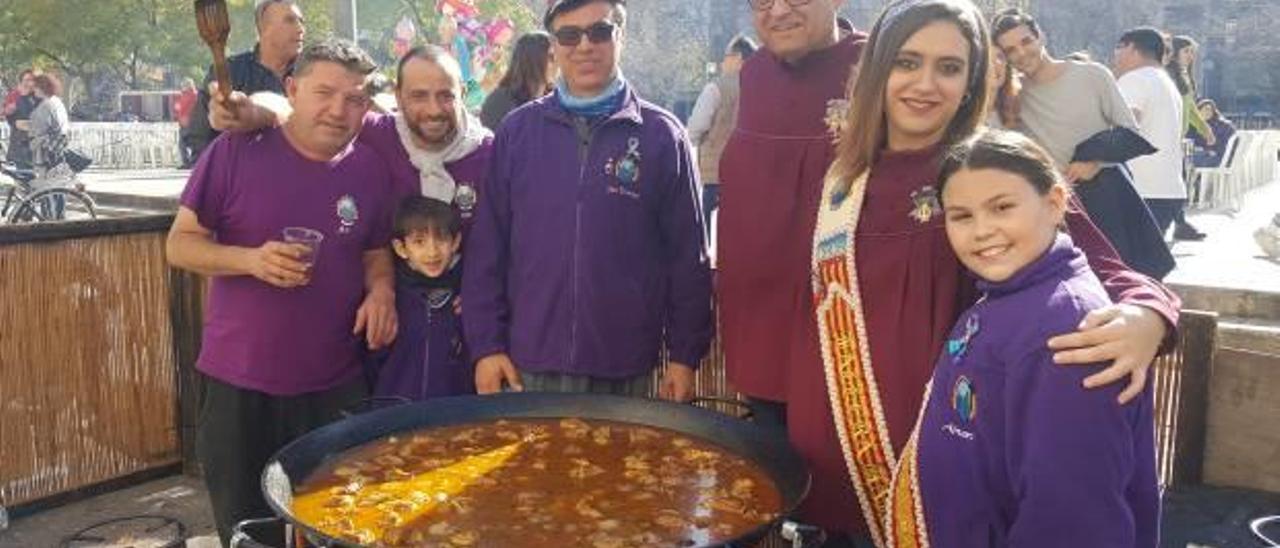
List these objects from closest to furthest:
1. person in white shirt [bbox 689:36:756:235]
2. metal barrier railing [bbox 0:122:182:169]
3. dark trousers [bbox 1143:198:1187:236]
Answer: dark trousers [bbox 1143:198:1187:236]
person in white shirt [bbox 689:36:756:235]
metal barrier railing [bbox 0:122:182:169]

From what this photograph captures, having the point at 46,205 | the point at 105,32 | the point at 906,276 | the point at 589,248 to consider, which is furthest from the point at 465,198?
the point at 105,32

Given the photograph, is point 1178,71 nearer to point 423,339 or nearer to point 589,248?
point 589,248

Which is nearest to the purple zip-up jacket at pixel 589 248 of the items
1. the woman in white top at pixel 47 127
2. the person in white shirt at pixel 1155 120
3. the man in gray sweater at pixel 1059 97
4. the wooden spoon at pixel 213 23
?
the wooden spoon at pixel 213 23

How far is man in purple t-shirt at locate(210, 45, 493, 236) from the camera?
3713mm

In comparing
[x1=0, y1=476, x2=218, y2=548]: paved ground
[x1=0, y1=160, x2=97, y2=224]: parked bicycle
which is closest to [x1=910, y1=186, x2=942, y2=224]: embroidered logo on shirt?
[x1=0, y1=476, x2=218, y2=548]: paved ground

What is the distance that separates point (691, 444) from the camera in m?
3.33

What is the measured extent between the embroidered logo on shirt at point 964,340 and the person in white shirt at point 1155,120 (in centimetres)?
599

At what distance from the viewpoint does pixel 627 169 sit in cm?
346

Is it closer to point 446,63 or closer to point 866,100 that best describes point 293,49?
point 446,63

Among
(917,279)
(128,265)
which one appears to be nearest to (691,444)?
(917,279)

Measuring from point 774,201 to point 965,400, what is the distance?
3.52ft

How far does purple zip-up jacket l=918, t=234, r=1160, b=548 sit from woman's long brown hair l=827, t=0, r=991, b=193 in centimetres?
51

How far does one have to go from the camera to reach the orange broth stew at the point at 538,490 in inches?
106

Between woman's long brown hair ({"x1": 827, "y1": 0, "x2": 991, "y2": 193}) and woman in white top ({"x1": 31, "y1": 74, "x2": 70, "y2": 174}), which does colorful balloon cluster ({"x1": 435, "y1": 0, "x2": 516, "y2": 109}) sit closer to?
woman in white top ({"x1": 31, "y1": 74, "x2": 70, "y2": 174})
